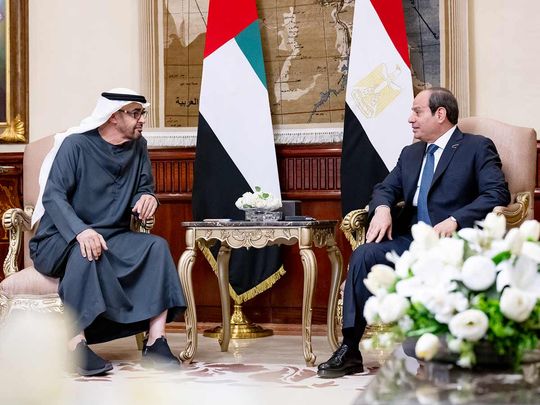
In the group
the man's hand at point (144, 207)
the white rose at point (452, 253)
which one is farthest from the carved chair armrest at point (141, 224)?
the white rose at point (452, 253)

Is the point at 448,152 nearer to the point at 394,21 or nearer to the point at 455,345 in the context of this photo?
the point at 394,21

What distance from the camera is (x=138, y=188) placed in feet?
15.4

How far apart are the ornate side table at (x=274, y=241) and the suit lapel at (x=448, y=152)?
672 millimetres

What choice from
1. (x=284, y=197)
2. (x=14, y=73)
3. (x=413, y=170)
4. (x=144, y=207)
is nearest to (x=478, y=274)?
(x=413, y=170)

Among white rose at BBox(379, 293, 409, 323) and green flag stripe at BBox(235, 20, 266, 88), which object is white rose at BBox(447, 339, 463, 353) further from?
green flag stripe at BBox(235, 20, 266, 88)

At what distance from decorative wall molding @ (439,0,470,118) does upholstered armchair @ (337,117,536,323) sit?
77 centimetres

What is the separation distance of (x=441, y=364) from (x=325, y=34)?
4495 millimetres

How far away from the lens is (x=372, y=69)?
5.24m

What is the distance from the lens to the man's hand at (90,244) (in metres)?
4.14

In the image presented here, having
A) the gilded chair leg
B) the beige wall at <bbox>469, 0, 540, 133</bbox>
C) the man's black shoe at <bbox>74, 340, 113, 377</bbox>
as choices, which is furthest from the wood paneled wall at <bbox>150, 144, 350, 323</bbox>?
the man's black shoe at <bbox>74, 340, 113, 377</bbox>

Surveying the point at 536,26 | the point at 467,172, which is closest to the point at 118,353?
the point at 467,172

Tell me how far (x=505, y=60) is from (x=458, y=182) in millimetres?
1507

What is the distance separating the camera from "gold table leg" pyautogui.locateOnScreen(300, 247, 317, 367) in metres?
4.24

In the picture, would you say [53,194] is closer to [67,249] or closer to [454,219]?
[67,249]
